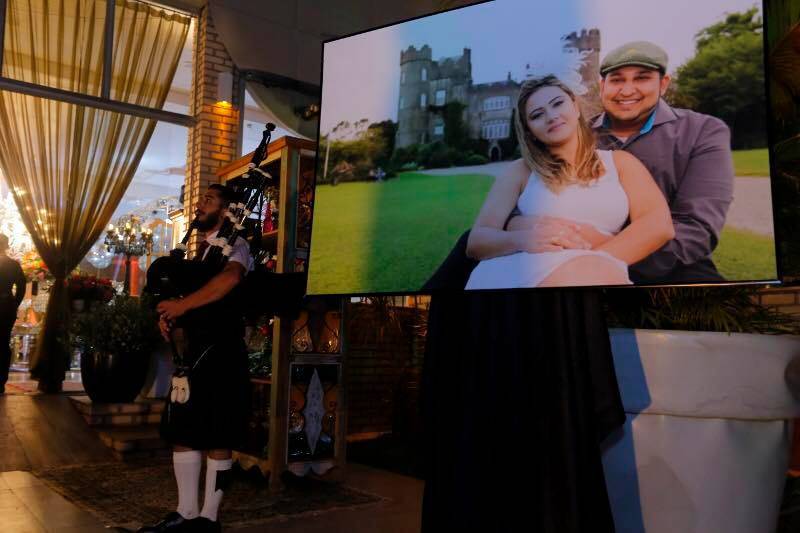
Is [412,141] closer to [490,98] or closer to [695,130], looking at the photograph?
[490,98]

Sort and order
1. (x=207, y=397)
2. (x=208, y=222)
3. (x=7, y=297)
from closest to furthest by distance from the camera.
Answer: (x=207, y=397) < (x=208, y=222) < (x=7, y=297)

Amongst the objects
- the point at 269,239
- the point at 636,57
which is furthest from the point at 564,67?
the point at 269,239

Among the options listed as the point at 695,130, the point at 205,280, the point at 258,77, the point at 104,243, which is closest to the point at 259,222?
the point at 205,280

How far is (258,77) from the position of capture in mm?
6992

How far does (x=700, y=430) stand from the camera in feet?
6.29

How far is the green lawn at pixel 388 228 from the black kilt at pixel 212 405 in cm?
71

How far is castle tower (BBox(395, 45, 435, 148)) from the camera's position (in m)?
2.16

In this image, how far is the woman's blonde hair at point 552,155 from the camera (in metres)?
1.83

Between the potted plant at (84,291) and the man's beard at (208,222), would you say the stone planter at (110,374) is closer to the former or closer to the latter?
the potted plant at (84,291)

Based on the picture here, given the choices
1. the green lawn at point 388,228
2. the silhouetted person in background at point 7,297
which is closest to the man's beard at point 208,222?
the green lawn at point 388,228

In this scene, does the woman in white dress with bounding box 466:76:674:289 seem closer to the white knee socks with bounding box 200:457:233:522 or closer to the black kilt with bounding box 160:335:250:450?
the black kilt with bounding box 160:335:250:450

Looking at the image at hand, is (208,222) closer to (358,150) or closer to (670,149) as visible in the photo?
(358,150)

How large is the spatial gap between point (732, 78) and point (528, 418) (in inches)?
41.1

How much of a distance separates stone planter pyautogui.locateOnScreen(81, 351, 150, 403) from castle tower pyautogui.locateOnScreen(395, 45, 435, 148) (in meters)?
3.47
